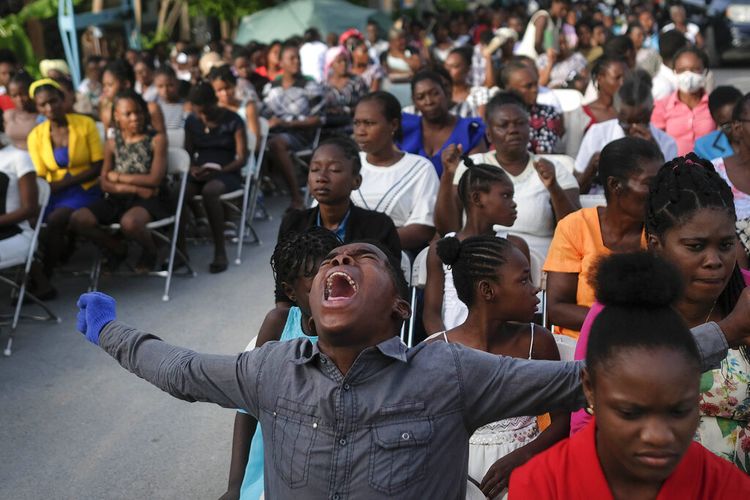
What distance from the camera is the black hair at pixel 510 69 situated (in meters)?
7.60

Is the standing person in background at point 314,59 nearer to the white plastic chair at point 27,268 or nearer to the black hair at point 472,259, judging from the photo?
the white plastic chair at point 27,268

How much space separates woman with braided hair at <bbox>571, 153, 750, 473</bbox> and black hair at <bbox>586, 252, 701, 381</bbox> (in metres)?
0.49

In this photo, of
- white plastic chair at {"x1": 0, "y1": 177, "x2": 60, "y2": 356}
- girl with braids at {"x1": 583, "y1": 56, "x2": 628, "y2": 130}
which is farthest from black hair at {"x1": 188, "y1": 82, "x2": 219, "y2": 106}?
girl with braids at {"x1": 583, "y1": 56, "x2": 628, "y2": 130}

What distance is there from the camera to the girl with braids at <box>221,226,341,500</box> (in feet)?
10.7

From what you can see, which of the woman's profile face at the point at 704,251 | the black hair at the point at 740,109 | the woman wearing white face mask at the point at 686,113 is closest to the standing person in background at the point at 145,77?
the woman wearing white face mask at the point at 686,113

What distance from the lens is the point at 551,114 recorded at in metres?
7.02

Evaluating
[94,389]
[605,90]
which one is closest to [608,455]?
[94,389]

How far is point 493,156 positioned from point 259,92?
748cm

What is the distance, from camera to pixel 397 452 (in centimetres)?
231

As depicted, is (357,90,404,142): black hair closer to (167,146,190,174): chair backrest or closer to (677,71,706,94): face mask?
(167,146,190,174): chair backrest

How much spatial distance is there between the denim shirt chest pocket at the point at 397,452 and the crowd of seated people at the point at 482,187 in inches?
10.5

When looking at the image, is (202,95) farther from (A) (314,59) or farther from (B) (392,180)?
(A) (314,59)

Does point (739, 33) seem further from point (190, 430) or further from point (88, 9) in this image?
point (190, 430)

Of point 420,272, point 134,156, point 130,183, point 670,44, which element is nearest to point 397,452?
point 420,272
